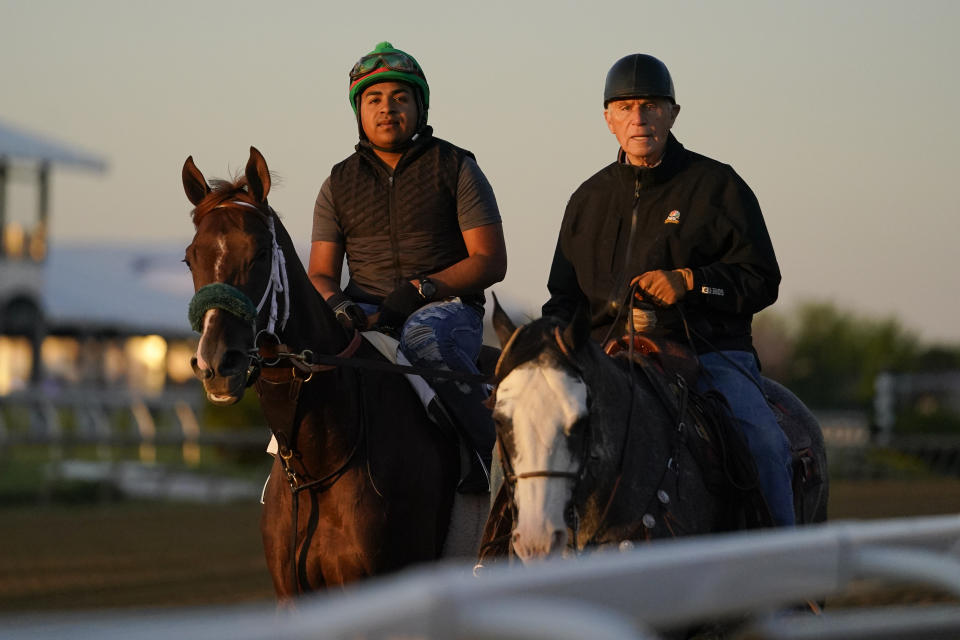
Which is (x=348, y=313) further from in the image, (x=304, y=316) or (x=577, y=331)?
(x=577, y=331)

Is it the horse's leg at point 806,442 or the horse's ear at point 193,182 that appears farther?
the horse's leg at point 806,442

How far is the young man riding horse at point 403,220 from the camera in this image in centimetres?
646

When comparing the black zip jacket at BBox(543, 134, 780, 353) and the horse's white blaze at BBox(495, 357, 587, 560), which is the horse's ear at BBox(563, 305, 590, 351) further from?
the black zip jacket at BBox(543, 134, 780, 353)

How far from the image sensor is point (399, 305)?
21.0 feet

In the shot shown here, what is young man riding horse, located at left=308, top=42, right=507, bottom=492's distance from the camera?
646 cm

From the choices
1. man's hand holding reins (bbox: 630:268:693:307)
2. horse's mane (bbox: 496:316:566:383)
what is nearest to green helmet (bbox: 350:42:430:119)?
man's hand holding reins (bbox: 630:268:693:307)

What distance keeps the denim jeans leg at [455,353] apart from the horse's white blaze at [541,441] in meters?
1.59

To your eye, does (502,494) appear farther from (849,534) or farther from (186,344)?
(186,344)

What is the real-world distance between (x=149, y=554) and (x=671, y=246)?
10.8 meters

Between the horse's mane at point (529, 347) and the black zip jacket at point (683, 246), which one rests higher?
the black zip jacket at point (683, 246)

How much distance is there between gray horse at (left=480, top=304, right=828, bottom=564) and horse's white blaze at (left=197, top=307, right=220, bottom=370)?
1.03m

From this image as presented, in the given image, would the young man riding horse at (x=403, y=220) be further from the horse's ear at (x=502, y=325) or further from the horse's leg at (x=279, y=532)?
the horse's ear at (x=502, y=325)

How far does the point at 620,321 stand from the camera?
5668 mm

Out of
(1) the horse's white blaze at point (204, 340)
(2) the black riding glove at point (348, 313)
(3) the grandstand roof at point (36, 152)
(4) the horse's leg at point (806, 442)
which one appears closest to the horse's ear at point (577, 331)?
(1) the horse's white blaze at point (204, 340)
